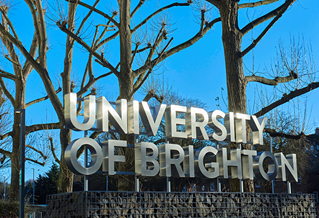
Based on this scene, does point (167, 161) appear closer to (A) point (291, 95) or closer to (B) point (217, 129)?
(B) point (217, 129)

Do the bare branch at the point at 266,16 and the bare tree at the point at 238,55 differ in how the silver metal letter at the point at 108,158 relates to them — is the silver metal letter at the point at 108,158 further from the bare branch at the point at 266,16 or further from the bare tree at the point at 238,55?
the bare branch at the point at 266,16

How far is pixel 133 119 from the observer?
31.4 ft

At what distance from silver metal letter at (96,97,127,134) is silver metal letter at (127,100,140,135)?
0.63 feet

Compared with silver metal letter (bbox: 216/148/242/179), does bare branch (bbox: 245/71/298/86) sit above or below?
above

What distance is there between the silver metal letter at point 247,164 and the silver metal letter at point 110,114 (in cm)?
398

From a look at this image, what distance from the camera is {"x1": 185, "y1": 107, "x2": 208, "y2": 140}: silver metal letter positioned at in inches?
411

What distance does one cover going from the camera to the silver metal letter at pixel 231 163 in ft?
35.2

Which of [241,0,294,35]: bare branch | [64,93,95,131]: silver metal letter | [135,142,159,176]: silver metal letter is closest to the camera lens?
[64,93,95,131]: silver metal letter

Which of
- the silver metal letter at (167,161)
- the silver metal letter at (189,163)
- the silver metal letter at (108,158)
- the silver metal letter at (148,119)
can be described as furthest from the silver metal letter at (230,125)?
the silver metal letter at (108,158)

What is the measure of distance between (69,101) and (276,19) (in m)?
8.30

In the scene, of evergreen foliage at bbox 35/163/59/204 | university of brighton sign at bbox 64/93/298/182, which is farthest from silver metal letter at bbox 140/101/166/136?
evergreen foliage at bbox 35/163/59/204

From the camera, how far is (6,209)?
1781 centimetres

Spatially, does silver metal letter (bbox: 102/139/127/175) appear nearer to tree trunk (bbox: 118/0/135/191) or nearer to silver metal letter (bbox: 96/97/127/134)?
silver metal letter (bbox: 96/97/127/134)

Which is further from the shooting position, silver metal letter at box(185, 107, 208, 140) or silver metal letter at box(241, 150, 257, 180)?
silver metal letter at box(241, 150, 257, 180)
